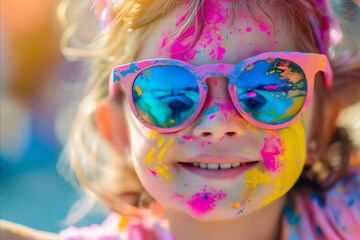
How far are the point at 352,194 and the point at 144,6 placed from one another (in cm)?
109

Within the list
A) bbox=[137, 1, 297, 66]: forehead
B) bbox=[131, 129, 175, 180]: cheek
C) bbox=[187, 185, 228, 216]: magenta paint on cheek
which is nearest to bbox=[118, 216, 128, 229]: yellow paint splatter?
bbox=[131, 129, 175, 180]: cheek

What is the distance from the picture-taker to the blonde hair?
64.0 inches

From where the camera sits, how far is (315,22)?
1686 mm

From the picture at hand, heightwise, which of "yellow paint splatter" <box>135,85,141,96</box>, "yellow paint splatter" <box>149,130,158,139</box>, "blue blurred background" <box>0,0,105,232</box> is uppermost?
"yellow paint splatter" <box>135,85,141,96</box>

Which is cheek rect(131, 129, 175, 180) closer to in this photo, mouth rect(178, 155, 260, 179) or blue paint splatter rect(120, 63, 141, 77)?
mouth rect(178, 155, 260, 179)

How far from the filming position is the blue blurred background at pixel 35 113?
3.38 metres

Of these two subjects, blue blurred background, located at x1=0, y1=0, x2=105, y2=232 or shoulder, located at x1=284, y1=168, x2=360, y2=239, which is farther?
blue blurred background, located at x1=0, y1=0, x2=105, y2=232

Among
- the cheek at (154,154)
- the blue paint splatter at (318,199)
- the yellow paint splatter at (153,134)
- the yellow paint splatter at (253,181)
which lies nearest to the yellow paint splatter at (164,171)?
the cheek at (154,154)

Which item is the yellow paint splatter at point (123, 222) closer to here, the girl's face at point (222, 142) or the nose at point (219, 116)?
the girl's face at point (222, 142)

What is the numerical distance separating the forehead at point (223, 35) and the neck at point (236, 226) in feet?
2.04

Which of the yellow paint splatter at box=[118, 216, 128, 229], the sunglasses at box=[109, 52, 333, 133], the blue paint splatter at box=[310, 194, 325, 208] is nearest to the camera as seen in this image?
the sunglasses at box=[109, 52, 333, 133]

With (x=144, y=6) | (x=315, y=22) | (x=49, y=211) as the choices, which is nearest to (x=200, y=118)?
(x=144, y=6)

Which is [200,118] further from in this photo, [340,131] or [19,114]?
[19,114]

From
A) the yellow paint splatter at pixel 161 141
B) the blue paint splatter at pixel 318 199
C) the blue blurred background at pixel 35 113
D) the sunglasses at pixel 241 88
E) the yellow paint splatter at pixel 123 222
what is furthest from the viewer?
the blue blurred background at pixel 35 113
